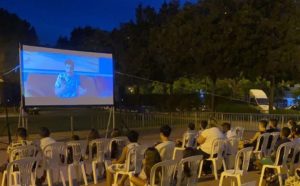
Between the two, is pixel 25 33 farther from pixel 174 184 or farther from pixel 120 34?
pixel 174 184

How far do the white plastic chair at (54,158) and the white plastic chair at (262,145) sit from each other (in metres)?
4.21

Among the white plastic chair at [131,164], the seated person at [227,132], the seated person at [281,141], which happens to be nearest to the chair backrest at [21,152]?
the white plastic chair at [131,164]

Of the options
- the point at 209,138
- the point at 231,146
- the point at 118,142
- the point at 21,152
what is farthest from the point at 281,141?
the point at 21,152

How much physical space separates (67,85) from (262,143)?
6.82 metres

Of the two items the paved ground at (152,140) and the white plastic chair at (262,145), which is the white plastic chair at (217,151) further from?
the white plastic chair at (262,145)

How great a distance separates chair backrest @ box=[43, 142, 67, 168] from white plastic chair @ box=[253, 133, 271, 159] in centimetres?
425

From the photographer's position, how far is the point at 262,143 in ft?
36.2

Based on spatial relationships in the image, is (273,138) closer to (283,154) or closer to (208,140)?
(208,140)

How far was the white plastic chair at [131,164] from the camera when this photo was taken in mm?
8391

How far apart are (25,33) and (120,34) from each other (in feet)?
45.2

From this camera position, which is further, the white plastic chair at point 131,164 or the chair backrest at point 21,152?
the chair backrest at point 21,152

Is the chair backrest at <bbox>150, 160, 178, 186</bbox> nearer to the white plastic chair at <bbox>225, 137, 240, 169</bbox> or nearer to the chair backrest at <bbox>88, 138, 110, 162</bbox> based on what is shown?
the chair backrest at <bbox>88, 138, 110, 162</bbox>

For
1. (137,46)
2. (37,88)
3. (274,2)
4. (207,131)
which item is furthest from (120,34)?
(207,131)

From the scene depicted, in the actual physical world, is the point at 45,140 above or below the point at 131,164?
above
